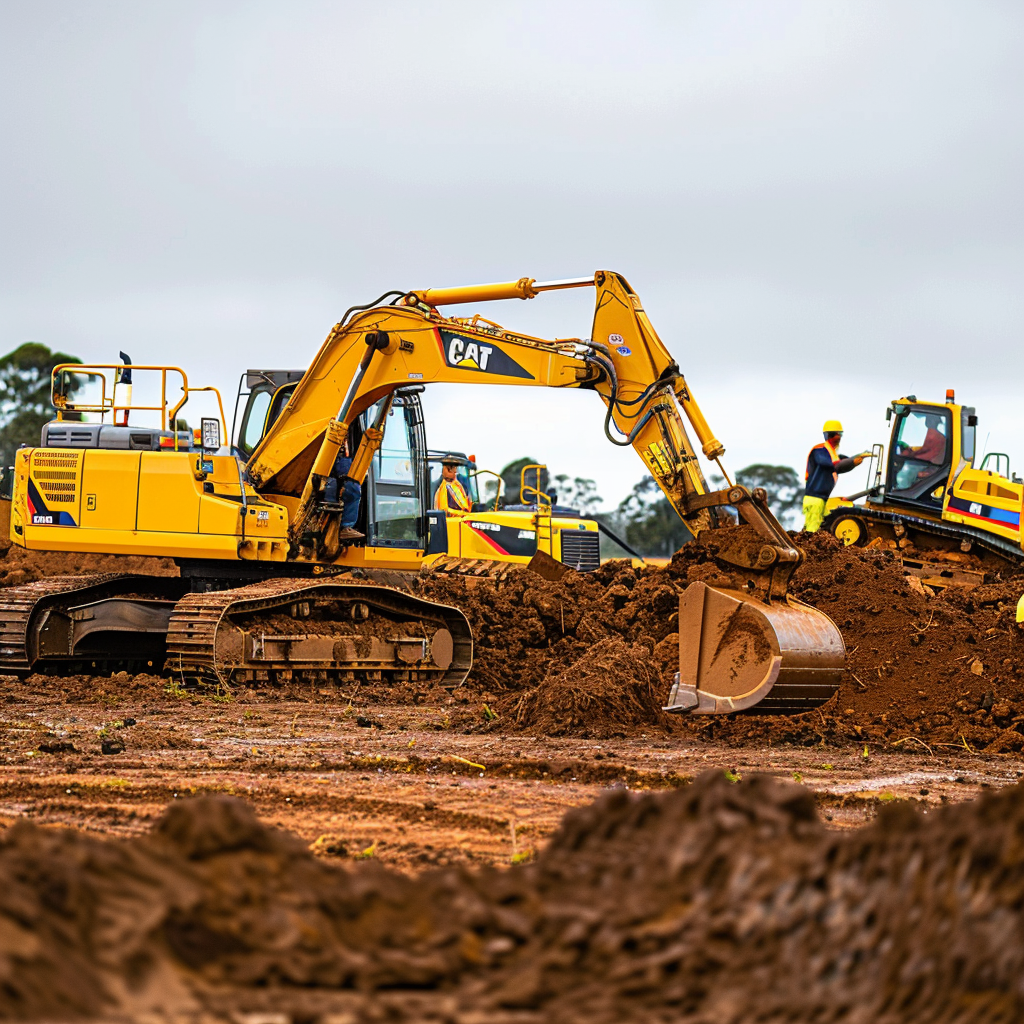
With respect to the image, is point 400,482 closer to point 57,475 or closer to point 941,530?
point 57,475

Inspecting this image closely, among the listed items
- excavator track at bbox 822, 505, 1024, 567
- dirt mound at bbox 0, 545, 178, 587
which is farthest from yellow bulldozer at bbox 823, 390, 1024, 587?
dirt mound at bbox 0, 545, 178, 587

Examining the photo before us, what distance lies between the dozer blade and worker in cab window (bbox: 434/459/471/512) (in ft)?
33.0

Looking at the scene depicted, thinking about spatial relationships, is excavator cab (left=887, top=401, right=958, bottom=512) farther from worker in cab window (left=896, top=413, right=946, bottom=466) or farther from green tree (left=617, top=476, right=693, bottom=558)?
green tree (left=617, top=476, right=693, bottom=558)

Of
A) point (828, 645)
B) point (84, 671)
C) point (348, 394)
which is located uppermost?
point (348, 394)

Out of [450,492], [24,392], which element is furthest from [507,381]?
[24,392]

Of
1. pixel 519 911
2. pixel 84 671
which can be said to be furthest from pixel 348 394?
pixel 519 911

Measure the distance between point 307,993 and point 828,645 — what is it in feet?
21.8

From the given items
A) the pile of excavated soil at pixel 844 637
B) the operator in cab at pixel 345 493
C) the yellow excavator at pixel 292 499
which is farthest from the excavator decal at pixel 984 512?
the operator in cab at pixel 345 493

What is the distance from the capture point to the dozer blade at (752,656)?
7.96m

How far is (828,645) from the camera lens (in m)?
8.23

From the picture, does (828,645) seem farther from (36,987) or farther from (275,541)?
(36,987)

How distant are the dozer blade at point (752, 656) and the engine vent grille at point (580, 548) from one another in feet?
31.9

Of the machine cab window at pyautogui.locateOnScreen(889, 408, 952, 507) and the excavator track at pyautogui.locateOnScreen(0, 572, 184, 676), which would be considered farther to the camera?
the machine cab window at pyautogui.locateOnScreen(889, 408, 952, 507)

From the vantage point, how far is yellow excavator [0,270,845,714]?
36.0 ft
